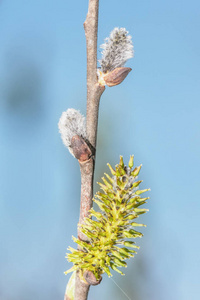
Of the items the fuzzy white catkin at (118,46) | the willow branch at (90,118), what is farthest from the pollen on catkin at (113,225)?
the fuzzy white catkin at (118,46)

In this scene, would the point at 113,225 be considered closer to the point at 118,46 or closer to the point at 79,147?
the point at 79,147

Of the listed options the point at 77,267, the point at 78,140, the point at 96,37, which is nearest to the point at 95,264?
the point at 77,267

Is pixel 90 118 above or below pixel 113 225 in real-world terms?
above

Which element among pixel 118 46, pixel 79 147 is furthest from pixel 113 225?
pixel 118 46

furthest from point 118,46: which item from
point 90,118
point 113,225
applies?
point 113,225

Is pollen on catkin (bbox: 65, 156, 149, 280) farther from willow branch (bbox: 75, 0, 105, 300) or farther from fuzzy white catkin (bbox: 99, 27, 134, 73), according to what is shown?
fuzzy white catkin (bbox: 99, 27, 134, 73)

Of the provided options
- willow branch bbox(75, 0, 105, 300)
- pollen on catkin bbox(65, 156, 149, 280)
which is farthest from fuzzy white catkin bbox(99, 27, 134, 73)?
pollen on catkin bbox(65, 156, 149, 280)
